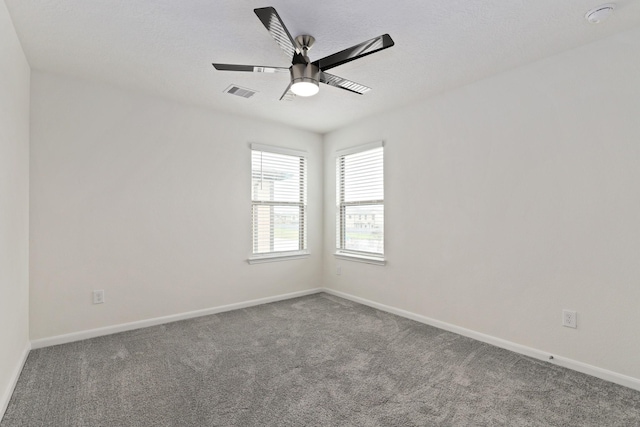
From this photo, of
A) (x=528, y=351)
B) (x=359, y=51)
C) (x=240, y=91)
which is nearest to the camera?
(x=359, y=51)

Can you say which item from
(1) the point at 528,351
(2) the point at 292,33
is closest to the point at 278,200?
(2) the point at 292,33

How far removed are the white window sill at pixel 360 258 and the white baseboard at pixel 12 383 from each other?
3407 mm

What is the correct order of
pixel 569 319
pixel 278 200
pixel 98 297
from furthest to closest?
pixel 278 200
pixel 98 297
pixel 569 319

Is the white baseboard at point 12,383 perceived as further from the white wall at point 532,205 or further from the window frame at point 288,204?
the white wall at point 532,205

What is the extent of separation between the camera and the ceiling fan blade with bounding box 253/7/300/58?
1.74 meters

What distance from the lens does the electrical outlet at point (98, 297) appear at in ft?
10.6

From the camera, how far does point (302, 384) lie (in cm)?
232

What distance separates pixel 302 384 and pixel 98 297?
7.47ft

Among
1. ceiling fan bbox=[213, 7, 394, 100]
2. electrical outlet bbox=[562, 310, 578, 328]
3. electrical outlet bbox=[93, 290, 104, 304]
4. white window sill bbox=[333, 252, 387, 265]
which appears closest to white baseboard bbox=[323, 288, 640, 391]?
electrical outlet bbox=[562, 310, 578, 328]

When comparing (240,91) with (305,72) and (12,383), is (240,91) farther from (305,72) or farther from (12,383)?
(12,383)

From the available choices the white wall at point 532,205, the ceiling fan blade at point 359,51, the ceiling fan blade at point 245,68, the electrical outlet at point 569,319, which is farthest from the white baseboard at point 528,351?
the ceiling fan blade at point 245,68

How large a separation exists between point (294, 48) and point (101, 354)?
9.48 feet

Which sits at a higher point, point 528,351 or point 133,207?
point 133,207

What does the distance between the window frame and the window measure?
48 cm
